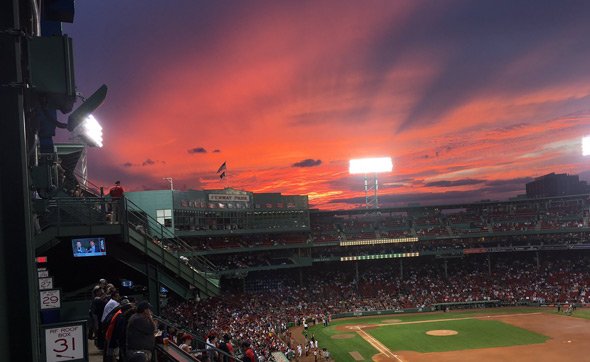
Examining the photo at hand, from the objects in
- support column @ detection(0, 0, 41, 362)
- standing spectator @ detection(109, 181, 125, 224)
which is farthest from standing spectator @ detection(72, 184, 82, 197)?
support column @ detection(0, 0, 41, 362)

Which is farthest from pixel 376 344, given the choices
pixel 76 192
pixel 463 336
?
pixel 76 192

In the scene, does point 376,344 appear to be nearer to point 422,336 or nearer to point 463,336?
point 422,336

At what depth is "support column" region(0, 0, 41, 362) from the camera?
4.62 metres

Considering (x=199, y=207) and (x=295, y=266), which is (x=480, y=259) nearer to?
(x=295, y=266)

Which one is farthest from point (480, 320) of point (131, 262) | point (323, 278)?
point (131, 262)

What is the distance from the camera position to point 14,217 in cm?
471

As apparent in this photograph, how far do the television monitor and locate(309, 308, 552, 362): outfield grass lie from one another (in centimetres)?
2355

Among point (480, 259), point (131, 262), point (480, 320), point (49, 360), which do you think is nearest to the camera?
point (49, 360)

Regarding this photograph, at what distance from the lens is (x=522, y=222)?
7081cm

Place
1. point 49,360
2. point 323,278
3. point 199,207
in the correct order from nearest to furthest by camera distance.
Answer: point 49,360
point 199,207
point 323,278

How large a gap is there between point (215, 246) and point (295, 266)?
462 inches

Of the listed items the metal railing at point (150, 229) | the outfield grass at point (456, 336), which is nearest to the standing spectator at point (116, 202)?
the metal railing at point (150, 229)

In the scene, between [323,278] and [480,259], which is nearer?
[323,278]

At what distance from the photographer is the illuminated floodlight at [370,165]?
74.9 m
